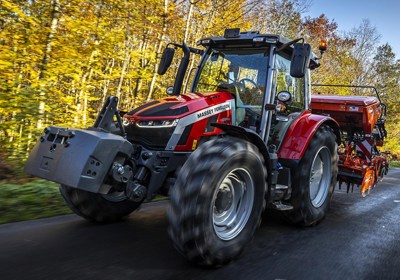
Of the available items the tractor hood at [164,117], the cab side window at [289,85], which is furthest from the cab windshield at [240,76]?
the tractor hood at [164,117]

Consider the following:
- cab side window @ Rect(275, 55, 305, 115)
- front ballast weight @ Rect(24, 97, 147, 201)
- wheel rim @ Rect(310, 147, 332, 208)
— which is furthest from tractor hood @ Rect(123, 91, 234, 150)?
wheel rim @ Rect(310, 147, 332, 208)

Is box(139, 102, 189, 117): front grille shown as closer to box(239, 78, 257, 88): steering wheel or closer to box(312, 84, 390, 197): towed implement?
box(239, 78, 257, 88): steering wheel

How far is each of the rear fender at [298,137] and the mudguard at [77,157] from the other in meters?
2.09

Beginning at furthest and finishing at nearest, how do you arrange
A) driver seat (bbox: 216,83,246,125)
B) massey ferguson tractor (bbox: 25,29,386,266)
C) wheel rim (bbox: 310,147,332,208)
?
1. wheel rim (bbox: 310,147,332,208)
2. driver seat (bbox: 216,83,246,125)
3. massey ferguson tractor (bbox: 25,29,386,266)

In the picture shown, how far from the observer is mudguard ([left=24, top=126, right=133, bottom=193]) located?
307 cm

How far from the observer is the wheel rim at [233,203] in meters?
3.49

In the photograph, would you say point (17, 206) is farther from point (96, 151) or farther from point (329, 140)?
point (329, 140)

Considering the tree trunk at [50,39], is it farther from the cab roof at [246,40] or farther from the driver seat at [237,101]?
the driver seat at [237,101]

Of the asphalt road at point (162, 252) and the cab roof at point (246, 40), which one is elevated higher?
the cab roof at point (246, 40)

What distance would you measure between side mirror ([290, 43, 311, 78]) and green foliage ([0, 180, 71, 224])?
3.25 m

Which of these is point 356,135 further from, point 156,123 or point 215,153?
point 215,153

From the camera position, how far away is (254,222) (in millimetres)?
3615

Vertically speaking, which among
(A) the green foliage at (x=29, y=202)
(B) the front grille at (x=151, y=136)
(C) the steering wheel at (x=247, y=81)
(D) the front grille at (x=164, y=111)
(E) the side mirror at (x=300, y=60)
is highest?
(E) the side mirror at (x=300, y=60)

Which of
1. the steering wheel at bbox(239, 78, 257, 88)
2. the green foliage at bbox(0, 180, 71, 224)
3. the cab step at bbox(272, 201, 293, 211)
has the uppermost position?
the steering wheel at bbox(239, 78, 257, 88)
